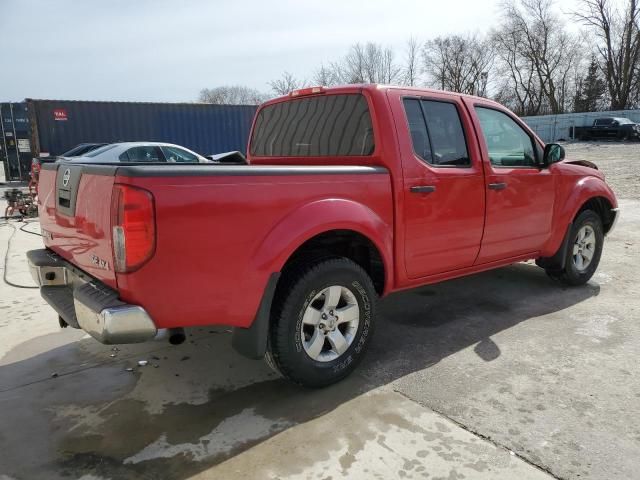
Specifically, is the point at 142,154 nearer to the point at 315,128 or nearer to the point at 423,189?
the point at 315,128

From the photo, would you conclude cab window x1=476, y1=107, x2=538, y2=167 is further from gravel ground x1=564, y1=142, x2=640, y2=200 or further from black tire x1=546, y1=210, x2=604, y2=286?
gravel ground x1=564, y1=142, x2=640, y2=200

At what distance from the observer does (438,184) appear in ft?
11.9

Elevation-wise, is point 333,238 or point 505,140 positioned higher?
point 505,140

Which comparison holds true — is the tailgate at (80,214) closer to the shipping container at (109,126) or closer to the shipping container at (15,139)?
the shipping container at (109,126)

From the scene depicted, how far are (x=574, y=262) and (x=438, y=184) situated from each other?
2.43 metres

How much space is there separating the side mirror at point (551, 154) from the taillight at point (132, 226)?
12.1ft

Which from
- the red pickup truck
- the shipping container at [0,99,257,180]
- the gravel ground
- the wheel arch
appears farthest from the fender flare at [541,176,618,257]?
the shipping container at [0,99,257,180]

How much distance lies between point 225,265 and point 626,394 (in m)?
2.53

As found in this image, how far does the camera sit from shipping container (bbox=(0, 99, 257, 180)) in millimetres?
18094

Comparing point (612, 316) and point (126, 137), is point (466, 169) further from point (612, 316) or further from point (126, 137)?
point (126, 137)

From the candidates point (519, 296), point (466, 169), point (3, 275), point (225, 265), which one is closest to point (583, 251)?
point (519, 296)

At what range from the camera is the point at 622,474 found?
90.9 inches

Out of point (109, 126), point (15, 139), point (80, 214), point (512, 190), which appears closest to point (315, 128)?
point (512, 190)

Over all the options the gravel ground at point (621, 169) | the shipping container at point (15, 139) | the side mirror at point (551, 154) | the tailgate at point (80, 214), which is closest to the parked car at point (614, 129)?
the gravel ground at point (621, 169)
